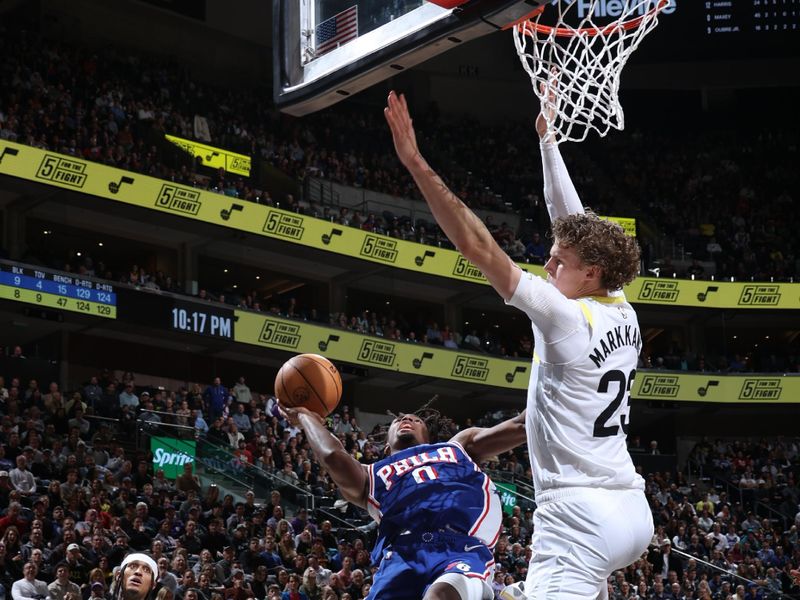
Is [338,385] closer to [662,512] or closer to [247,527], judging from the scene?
[247,527]

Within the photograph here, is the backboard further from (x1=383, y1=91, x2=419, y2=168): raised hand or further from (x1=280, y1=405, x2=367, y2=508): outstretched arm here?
(x1=280, y1=405, x2=367, y2=508): outstretched arm

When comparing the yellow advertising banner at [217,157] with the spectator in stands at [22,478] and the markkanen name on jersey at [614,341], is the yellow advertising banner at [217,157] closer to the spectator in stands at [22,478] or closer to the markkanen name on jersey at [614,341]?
the spectator in stands at [22,478]

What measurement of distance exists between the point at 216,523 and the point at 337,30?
30.8ft

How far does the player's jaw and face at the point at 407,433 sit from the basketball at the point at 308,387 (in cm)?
31

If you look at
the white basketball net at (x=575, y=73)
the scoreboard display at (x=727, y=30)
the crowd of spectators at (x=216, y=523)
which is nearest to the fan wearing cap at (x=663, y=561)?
the crowd of spectators at (x=216, y=523)

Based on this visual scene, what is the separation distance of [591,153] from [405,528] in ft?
102

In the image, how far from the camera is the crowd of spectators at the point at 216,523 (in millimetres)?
11961

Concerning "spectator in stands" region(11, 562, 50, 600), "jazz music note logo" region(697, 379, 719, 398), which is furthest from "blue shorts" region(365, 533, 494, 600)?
"jazz music note logo" region(697, 379, 719, 398)

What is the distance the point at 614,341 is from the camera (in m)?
3.66

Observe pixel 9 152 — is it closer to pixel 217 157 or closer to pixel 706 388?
pixel 217 157

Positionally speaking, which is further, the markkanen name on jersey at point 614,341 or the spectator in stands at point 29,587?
the spectator in stands at point 29,587

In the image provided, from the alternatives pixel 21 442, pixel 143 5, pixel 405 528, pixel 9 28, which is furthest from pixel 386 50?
pixel 143 5

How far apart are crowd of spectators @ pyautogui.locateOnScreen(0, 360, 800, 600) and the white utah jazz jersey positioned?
239 cm

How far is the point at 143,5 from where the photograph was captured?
98.1 ft
